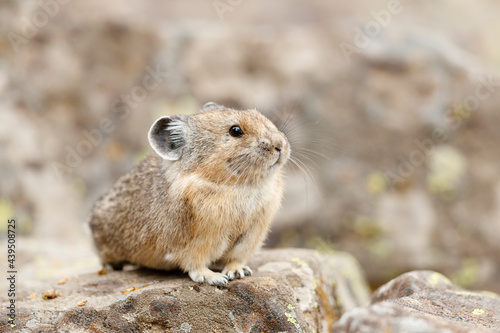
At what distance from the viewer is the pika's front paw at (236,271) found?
259 inches

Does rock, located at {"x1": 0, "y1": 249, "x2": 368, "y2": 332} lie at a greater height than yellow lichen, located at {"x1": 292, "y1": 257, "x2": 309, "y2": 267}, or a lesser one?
lesser

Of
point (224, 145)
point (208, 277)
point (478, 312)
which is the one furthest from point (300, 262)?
point (478, 312)

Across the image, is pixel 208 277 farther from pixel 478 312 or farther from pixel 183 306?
pixel 478 312

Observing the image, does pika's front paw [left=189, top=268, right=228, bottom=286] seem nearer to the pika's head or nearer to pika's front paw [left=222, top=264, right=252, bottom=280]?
pika's front paw [left=222, top=264, right=252, bottom=280]

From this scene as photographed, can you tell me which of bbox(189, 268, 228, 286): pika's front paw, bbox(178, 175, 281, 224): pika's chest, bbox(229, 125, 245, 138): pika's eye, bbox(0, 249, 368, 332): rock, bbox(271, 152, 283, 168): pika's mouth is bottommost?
bbox(0, 249, 368, 332): rock

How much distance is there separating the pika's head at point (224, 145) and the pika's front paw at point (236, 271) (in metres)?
1.25

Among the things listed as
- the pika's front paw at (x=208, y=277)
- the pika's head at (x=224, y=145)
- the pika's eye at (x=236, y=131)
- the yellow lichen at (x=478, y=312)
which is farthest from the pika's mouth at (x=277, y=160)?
the yellow lichen at (x=478, y=312)

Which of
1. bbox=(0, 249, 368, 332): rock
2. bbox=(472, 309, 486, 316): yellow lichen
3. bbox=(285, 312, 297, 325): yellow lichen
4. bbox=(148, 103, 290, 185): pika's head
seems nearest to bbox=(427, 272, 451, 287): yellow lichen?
bbox=(472, 309, 486, 316): yellow lichen

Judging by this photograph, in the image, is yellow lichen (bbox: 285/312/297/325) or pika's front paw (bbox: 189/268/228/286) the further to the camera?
pika's front paw (bbox: 189/268/228/286)

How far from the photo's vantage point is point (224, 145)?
657 cm

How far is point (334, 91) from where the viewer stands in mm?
13492

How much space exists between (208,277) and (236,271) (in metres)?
0.45

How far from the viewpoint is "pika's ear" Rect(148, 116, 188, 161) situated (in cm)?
689

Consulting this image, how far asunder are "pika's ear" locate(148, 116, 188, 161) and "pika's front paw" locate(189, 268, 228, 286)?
5.38 feet
